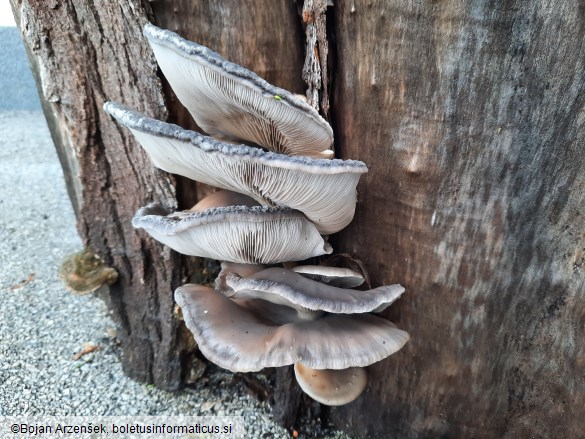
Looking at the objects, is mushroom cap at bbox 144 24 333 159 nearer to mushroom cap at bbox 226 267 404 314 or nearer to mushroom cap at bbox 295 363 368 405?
mushroom cap at bbox 226 267 404 314

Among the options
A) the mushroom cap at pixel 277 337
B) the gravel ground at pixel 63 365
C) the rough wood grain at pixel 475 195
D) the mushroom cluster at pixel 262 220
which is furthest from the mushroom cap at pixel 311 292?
the gravel ground at pixel 63 365

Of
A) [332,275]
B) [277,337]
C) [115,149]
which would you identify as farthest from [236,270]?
[115,149]

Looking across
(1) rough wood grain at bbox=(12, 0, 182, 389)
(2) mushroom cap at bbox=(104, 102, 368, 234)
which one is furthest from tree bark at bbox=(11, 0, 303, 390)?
(2) mushroom cap at bbox=(104, 102, 368, 234)

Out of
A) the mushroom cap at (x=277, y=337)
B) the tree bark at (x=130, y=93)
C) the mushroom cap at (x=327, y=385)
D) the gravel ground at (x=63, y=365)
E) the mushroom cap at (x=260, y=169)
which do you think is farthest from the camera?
the gravel ground at (x=63, y=365)

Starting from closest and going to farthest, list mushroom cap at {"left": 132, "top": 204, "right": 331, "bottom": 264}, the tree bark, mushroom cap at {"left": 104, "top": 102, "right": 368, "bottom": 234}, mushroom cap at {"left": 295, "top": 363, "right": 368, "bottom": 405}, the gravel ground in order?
mushroom cap at {"left": 104, "top": 102, "right": 368, "bottom": 234} → mushroom cap at {"left": 132, "top": 204, "right": 331, "bottom": 264} → the tree bark → mushroom cap at {"left": 295, "top": 363, "right": 368, "bottom": 405} → the gravel ground

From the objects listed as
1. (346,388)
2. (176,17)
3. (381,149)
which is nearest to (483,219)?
(381,149)

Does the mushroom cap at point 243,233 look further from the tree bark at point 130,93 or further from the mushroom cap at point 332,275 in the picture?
the tree bark at point 130,93
